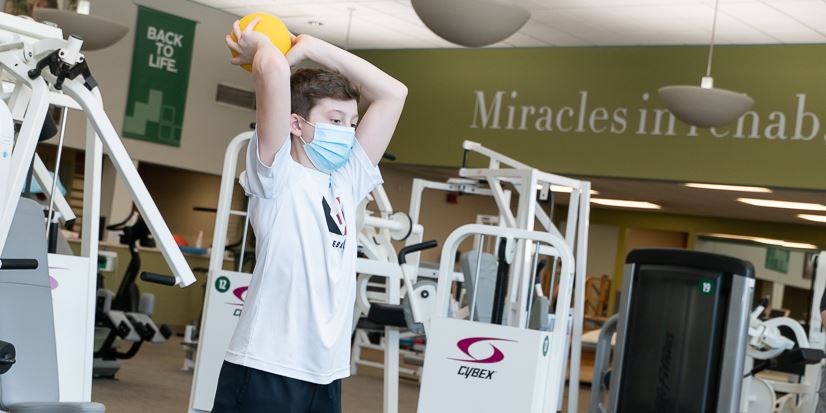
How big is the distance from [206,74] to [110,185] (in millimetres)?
1494

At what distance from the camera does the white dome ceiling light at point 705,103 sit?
7604 mm

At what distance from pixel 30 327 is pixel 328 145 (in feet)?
5.00

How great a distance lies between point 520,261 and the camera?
664cm

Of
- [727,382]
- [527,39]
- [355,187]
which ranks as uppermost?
[527,39]

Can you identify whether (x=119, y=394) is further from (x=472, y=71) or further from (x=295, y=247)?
(x=472, y=71)

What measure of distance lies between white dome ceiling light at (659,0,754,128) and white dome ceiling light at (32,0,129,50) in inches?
159

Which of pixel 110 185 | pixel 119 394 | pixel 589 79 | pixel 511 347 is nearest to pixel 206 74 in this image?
pixel 110 185

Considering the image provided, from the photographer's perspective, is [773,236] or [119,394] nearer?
[119,394]

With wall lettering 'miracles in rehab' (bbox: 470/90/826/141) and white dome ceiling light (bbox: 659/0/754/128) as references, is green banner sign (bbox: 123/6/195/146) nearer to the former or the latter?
wall lettering 'miracles in rehab' (bbox: 470/90/826/141)

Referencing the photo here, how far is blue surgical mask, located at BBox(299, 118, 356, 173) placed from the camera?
2061mm

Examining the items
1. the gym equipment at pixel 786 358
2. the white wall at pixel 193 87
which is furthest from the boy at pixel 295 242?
the white wall at pixel 193 87

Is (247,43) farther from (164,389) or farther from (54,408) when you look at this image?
(164,389)

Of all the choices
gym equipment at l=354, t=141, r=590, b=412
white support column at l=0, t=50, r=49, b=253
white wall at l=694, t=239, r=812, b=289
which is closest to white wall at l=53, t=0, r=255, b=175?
gym equipment at l=354, t=141, r=590, b=412

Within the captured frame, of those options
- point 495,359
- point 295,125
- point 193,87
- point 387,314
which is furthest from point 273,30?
point 193,87
